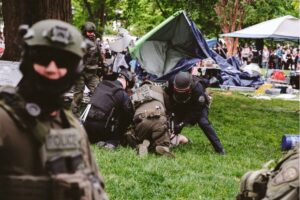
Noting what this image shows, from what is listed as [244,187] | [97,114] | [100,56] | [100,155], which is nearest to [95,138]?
[97,114]

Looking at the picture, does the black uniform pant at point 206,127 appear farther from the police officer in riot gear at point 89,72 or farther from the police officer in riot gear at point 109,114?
the police officer in riot gear at point 89,72

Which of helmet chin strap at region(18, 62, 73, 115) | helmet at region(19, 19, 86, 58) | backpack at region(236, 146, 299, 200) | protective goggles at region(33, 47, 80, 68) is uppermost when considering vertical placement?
helmet at region(19, 19, 86, 58)

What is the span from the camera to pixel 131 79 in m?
9.29

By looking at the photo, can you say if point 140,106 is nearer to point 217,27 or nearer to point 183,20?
point 183,20

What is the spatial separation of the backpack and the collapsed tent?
33.5 ft

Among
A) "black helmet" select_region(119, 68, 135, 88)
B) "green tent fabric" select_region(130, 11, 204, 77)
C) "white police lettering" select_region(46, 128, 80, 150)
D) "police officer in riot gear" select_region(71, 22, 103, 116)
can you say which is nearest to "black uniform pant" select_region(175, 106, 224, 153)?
"black helmet" select_region(119, 68, 135, 88)

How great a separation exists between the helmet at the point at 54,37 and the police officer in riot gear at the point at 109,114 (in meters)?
5.88

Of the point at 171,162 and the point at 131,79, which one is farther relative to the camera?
the point at 131,79

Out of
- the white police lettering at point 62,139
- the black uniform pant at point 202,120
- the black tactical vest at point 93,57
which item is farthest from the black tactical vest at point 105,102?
the white police lettering at point 62,139

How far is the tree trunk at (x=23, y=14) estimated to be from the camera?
1036 centimetres

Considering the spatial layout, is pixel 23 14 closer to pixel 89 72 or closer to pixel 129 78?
pixel 89 72

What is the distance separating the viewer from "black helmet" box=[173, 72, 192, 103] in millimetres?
8336

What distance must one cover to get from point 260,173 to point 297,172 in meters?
0.59

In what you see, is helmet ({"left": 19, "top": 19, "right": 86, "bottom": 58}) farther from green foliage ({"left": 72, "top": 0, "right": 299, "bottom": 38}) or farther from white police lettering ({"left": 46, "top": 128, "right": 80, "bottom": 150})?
green foliage ({"left": 72, "top": 0, "right": 299, "bottom": 38})
